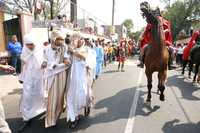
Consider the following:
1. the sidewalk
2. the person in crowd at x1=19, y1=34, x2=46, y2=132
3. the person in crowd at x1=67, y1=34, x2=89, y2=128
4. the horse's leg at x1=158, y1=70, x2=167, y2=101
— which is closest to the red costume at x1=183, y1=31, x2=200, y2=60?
the horse's leg at x1=158, y1=70, x2=167, y2=101

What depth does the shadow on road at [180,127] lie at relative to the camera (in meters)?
6.66

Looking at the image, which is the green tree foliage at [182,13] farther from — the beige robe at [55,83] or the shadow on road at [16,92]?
the beige robe at [55,83]

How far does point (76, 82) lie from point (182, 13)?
55.8 meters

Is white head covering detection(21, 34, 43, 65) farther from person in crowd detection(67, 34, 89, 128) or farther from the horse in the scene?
the horse

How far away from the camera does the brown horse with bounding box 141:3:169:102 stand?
8.18m

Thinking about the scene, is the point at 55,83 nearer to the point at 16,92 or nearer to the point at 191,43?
the point at 16,92

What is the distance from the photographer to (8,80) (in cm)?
1307

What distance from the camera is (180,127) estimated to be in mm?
6930

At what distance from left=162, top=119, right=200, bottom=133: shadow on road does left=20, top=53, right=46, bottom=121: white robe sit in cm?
278

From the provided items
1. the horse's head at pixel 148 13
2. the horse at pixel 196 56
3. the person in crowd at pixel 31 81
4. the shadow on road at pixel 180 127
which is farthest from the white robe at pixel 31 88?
the horse at pixel 196 56

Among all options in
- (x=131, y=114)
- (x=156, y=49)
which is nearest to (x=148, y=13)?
(x=156, y=49)

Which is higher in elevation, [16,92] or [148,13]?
[148,13]

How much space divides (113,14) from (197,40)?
2562 centimetres

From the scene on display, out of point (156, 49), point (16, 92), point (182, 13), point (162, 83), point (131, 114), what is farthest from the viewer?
point (182, 13)
